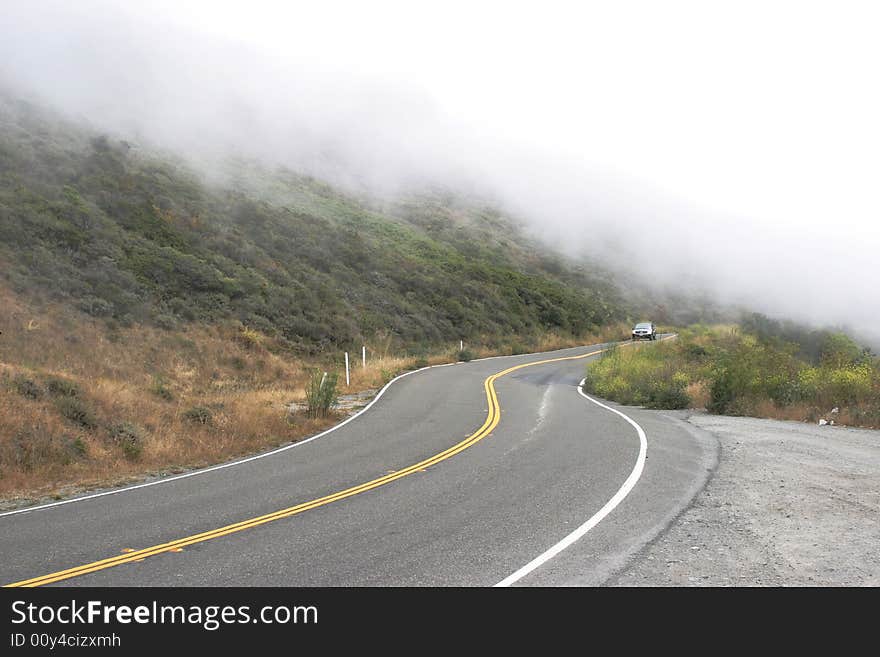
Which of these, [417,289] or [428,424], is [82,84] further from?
[428,424]

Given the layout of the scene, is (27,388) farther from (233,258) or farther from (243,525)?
(233,258)

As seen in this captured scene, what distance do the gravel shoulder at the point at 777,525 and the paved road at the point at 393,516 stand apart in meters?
0.33

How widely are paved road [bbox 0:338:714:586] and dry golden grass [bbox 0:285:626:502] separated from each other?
1620 mm

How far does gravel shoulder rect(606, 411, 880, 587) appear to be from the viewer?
5.66 metres

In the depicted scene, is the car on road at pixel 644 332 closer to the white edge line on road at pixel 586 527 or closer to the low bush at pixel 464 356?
the low bush at pixel 464 356

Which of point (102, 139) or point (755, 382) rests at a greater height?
point (102, 139)

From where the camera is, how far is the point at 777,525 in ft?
23.4

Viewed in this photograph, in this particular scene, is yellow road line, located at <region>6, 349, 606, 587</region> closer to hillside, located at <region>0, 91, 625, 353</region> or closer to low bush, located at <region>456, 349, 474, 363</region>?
hillside, located at <region>0, 91, 625, 353</region>

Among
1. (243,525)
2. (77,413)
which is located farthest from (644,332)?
(243,525)

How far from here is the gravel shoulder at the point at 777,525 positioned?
18.6 ft

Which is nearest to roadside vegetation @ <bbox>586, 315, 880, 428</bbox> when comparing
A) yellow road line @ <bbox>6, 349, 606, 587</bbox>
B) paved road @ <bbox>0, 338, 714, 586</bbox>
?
paved road @ <bbox>0, 338, 714, 586</bbox>

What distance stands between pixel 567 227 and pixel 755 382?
71466mm
